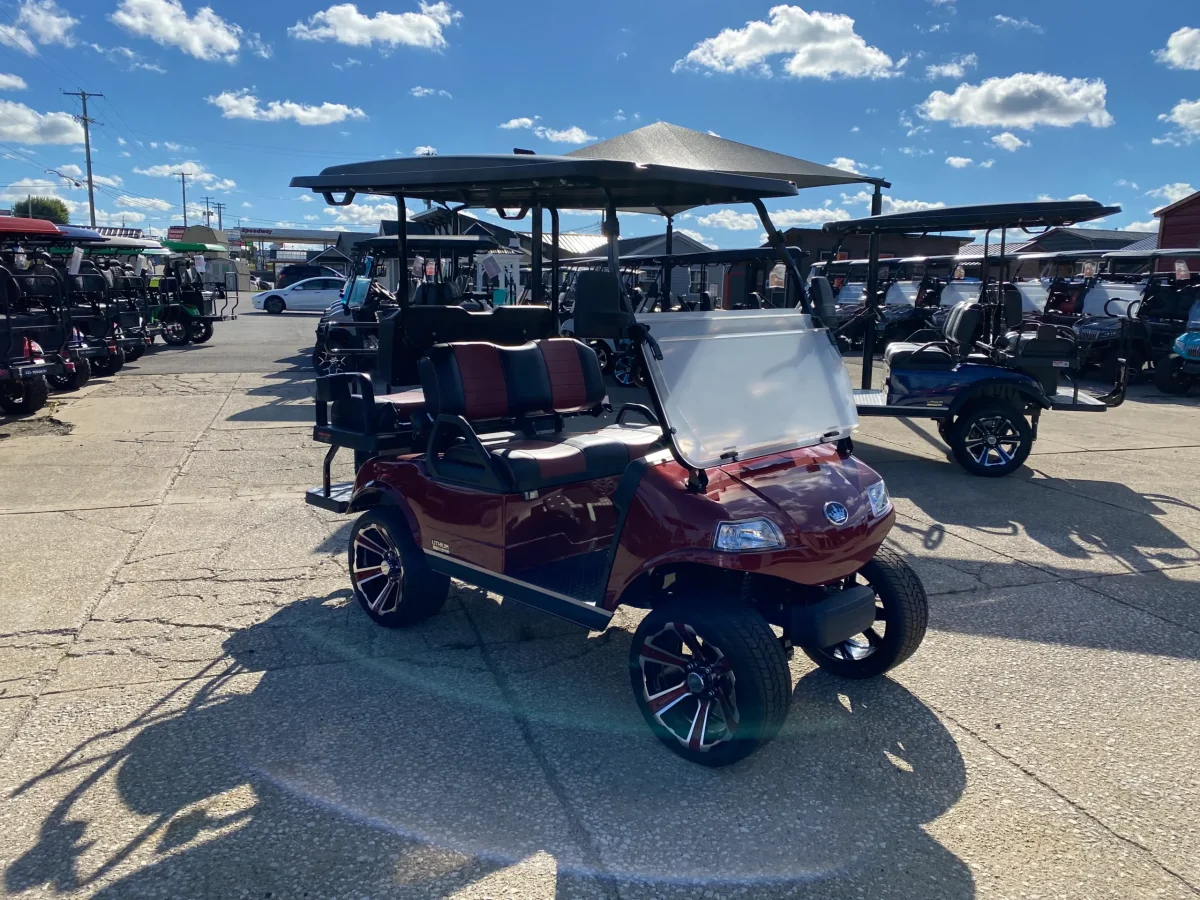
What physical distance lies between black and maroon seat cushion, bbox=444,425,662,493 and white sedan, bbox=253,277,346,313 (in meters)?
31.3

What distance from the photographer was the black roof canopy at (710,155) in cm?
1095

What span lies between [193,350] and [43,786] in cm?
1756

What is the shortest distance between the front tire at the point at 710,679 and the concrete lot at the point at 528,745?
0.14m

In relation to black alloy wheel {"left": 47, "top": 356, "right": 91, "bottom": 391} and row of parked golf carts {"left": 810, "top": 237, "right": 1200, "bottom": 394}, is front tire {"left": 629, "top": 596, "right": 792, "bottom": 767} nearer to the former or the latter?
row of parked golf carts {"left": 810, "top": 237, "right": 1200, "bottom": 394}

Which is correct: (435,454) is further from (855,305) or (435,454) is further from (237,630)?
(855,305)

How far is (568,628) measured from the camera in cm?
424

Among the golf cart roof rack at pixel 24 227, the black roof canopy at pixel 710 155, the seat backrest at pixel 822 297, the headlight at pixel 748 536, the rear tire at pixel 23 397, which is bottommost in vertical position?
the rear tire at pixel 23 397

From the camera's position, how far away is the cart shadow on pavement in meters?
2.46

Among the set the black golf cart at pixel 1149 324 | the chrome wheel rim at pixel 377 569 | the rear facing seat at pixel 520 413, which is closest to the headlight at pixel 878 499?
the rear facing seat at pixel 520 413

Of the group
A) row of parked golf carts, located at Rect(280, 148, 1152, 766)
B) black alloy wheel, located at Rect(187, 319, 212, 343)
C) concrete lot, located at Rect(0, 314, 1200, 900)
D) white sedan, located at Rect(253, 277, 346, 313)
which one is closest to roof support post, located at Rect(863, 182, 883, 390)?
concrete lot, located at Rect(0, 314, 1200, 900)

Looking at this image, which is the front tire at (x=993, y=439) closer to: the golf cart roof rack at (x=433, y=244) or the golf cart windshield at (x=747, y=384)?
the golf cart windshield at (x=747, y=384)

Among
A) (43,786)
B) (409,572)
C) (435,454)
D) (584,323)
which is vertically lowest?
(43,786)

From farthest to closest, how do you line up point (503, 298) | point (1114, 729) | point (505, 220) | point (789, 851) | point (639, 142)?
point (503, 298), point (639, 142), point (505, 220), point (1114, 729), point (789, 851)

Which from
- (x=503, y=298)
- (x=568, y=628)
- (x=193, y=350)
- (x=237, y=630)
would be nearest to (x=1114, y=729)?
(x=568, y=628)
